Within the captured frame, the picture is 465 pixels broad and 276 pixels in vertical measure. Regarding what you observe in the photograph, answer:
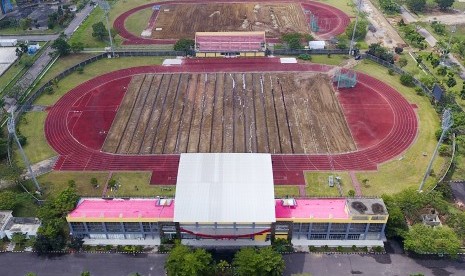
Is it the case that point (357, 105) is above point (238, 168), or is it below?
below

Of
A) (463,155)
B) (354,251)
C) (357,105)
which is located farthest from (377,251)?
(357,105)

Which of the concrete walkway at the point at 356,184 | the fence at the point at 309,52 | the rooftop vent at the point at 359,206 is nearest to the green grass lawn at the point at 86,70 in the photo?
the fence at the point at 309,52

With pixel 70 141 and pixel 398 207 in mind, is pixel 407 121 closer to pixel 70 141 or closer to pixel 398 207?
pixel 398 207

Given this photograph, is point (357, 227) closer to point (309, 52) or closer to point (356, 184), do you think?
point (356, 184)

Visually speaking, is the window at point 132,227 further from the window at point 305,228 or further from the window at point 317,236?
the window at point 317,236

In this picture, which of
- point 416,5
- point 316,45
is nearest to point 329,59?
point 316,45
